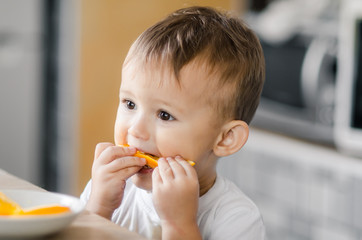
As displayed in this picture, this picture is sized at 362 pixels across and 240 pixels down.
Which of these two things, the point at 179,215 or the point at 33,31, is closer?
the point at 179,215

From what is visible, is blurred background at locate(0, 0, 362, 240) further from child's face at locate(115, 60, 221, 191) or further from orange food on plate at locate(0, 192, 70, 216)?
orange food on plate at locate(0, 192, 70, 216)

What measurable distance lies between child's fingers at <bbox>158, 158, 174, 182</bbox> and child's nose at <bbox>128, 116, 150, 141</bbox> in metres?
0.06

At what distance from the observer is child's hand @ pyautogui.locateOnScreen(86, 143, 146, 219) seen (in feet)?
3.31

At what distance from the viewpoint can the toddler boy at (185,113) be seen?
101cm

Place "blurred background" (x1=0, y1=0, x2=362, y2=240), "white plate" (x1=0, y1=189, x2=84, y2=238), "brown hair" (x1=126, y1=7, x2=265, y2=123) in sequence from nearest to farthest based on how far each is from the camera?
"white plate" (x1=0, y1=189, x2=84, y2=238)
"brown hair" (x1=126, y1=7, x2=265, y2=123)
"blurred background" (x1=0, y1=0, x2=362, y2=240)

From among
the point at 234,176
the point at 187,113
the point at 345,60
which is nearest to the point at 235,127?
the point at 187,113

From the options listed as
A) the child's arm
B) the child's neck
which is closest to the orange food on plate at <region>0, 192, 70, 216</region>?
the child's arm

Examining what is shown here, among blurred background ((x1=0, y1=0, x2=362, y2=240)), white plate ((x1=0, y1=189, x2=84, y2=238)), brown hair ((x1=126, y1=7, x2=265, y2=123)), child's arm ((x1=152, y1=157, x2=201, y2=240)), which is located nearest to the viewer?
white plate ((x1=0, y1=189, x2=84, y2=238))

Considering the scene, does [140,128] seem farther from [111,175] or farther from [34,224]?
[34,224]

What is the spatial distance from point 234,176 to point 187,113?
5.41 feet

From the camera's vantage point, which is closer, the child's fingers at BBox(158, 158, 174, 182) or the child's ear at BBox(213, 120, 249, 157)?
the child's fingers at BBox(158, 158, 174, 182)

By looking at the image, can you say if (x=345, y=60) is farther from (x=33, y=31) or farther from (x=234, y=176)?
(x=33, y=31)

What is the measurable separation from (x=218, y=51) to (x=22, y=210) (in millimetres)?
446

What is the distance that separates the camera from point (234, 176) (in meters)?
2.64
